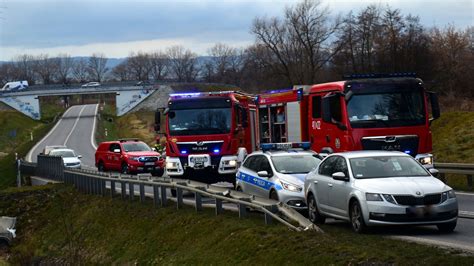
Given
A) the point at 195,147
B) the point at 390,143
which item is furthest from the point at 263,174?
the point at 195,147

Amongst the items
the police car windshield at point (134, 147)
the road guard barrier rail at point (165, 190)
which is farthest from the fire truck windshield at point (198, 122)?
the police car windshield at point (134, 147)

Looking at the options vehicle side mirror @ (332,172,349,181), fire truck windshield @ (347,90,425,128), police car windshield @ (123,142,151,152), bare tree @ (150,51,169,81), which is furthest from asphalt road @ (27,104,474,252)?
bare tree @ (150,51,169,81)

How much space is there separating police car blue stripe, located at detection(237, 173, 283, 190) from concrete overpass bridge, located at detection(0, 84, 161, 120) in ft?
330

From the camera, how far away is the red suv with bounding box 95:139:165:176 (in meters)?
34.5

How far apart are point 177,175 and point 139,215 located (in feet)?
11.6

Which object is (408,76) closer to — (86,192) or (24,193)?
(86,192)

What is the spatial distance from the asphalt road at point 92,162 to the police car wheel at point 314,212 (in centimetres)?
37

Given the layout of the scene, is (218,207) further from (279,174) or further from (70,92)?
(70,92)

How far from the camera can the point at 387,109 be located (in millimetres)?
18656

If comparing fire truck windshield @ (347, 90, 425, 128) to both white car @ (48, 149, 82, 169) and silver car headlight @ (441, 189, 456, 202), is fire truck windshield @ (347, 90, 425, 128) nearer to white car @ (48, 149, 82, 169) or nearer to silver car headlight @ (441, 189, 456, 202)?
silver car headlight @ (441, 189, 456, 202)

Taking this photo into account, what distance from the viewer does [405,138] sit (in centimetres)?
1844

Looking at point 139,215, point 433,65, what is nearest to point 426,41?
point 433,65

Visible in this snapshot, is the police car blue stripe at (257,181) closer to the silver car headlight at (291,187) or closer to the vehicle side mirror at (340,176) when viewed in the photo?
the silver car headlight at (291,187)

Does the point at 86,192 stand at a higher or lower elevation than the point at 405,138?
lower
